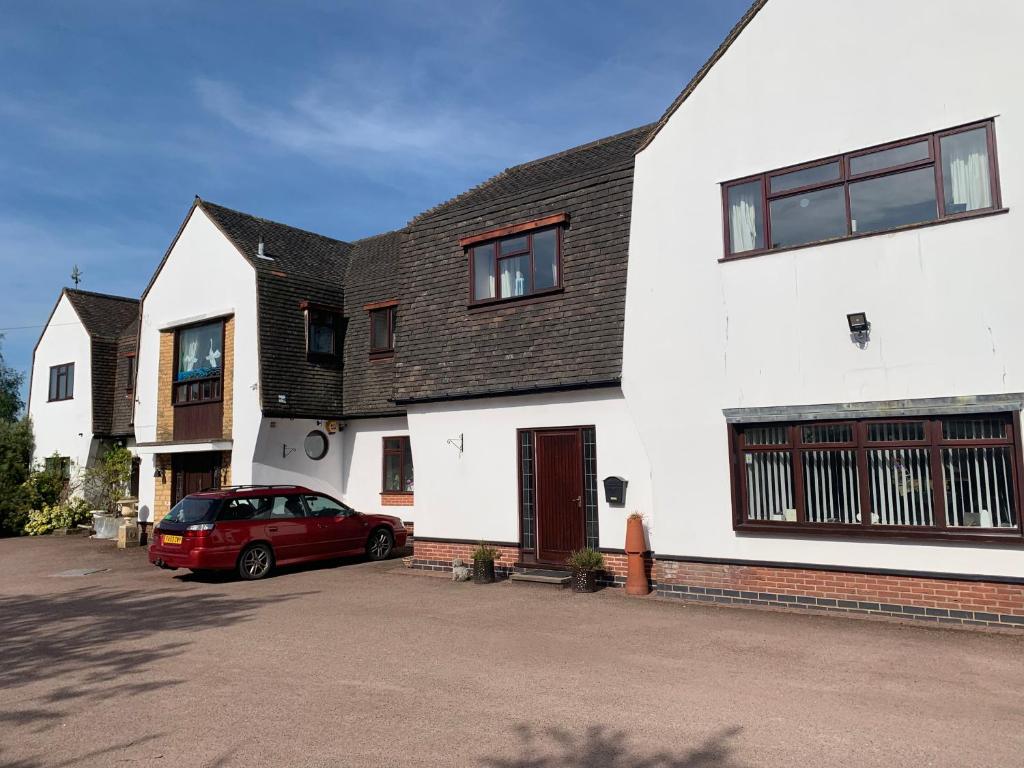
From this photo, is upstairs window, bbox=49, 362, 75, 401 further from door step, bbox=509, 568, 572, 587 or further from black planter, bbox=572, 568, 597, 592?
black planter, bbox=572, 568, 597, 592

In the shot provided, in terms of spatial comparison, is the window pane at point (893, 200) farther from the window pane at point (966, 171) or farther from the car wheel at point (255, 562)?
the car wheel at point (255, 562)

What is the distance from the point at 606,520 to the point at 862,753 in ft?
22.0

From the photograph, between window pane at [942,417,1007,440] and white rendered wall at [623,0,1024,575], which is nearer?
window pane at [942,417,1007,440]

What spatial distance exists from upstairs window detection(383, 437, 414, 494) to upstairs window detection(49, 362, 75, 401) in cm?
1417

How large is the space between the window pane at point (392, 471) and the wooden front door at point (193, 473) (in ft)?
13.6

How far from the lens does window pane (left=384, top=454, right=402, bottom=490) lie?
17.9 meters

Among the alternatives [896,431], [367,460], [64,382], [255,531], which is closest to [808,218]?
[896,431]

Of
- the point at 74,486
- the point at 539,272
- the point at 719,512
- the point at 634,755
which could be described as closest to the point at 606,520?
the point at 719,512

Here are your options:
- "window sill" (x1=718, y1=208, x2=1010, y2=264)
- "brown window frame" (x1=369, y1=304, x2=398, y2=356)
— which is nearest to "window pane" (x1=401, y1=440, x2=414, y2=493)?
"brown window frame" (x1=369, y1=304, x2=398, y2=356)

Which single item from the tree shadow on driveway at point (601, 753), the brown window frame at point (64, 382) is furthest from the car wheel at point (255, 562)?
the brown window frame at point (64, 382)

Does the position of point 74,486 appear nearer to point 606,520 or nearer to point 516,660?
point 606,520

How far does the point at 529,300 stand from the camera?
12.9m

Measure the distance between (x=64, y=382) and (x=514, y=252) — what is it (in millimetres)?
20466

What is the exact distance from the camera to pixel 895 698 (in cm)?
624
